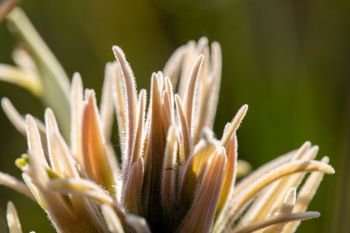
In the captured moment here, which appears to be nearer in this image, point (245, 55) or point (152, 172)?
point (152, 172)

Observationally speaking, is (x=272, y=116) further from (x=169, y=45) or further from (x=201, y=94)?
(x=201, y=94)

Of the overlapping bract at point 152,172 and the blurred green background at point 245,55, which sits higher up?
the blurred green background at point 245,55

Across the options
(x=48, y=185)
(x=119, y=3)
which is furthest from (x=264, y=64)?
(x=48, y=185)

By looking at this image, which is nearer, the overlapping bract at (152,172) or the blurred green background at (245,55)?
the overlapping bract at (152,172)

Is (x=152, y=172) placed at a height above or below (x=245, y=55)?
below
